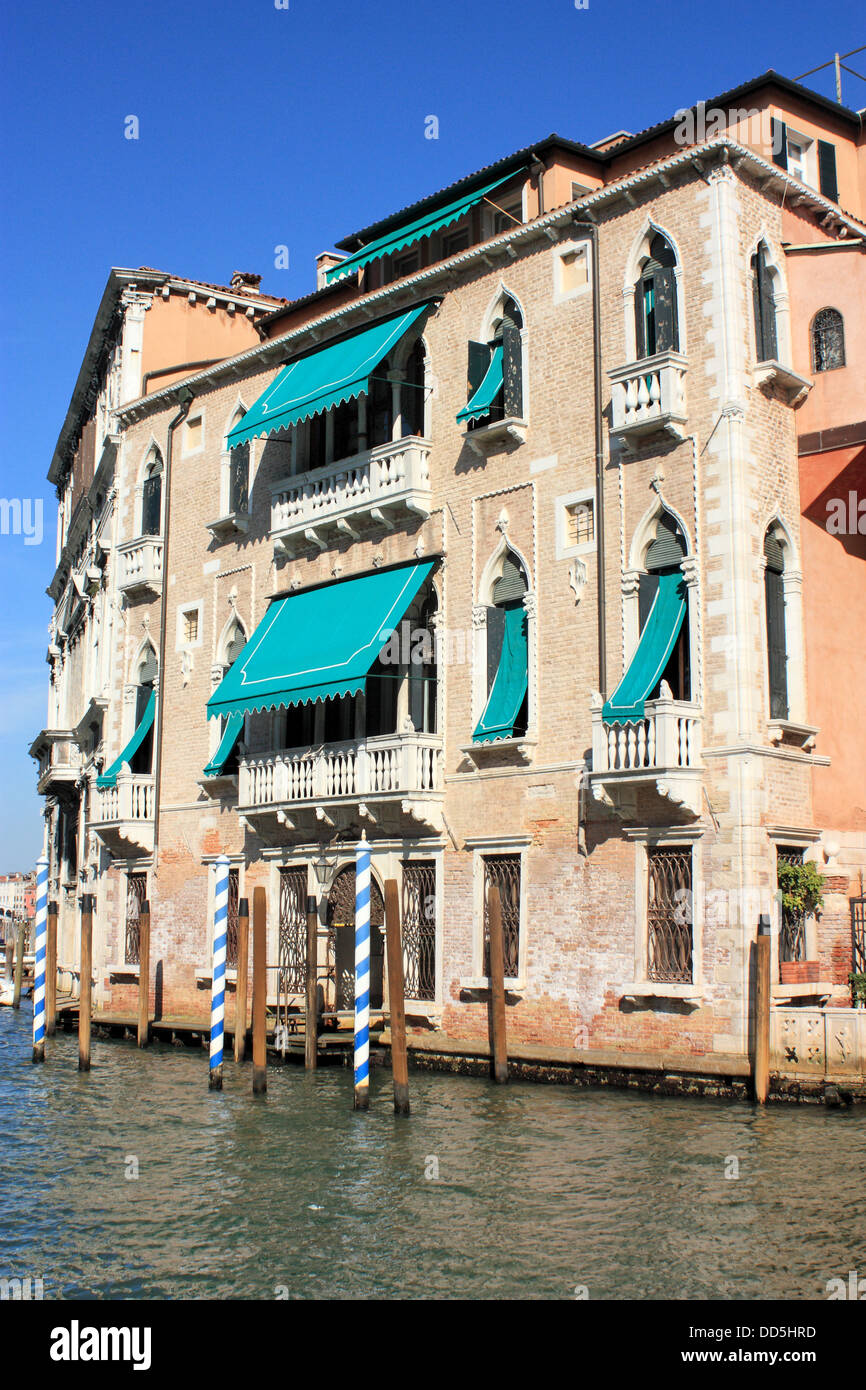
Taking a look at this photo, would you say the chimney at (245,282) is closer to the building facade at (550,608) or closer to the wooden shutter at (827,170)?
the building facade at (550,608)

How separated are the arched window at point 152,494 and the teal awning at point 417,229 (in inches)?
251

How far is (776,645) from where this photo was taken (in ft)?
59.4

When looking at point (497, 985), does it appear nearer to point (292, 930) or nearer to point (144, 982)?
point (292, 930)

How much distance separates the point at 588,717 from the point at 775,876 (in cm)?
327

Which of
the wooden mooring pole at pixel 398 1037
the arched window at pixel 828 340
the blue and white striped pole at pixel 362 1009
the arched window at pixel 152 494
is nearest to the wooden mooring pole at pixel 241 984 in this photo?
the blue and white striped pole at pixel 362 1009

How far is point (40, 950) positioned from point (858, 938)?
12388 mm

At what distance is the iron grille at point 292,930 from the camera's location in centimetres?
2350

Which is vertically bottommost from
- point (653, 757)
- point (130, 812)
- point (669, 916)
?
point (669, 916)

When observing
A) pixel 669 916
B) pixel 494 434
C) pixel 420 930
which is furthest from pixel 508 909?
pixel 494 434
